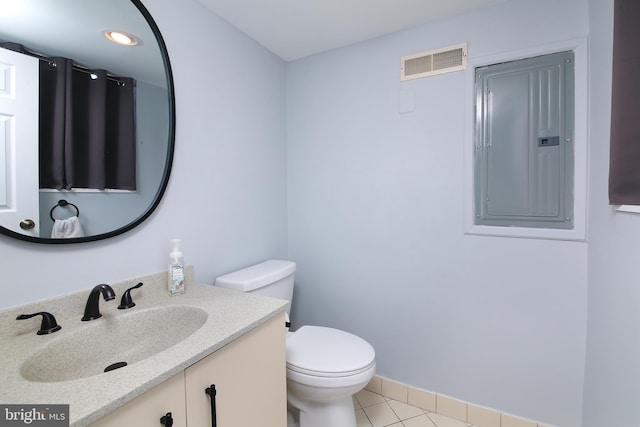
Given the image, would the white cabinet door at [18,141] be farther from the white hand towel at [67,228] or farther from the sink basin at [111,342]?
the sink basin at [111,342]

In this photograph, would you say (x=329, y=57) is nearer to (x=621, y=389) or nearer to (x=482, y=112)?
(x=482, y=112)

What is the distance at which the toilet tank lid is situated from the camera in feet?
4.67

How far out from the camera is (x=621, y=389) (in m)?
0.95

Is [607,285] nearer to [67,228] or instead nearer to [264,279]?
[264,279]

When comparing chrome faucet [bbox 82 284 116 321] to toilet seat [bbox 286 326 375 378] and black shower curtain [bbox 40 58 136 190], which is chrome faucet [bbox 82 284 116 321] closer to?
black shower curtain [bbox 40 58 136 190]

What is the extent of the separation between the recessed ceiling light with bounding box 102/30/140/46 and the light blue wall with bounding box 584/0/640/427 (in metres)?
1.81

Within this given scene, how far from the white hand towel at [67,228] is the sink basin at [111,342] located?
1.00 feet

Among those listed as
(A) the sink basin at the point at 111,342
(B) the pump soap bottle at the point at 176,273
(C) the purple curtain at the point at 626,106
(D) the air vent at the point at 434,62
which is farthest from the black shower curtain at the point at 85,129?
(C) the purple curtain at the point at 626,106

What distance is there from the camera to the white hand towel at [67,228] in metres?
0.97

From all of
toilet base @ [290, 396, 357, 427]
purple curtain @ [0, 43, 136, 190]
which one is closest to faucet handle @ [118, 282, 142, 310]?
purple curtain @ [0, 43, 136, 190]

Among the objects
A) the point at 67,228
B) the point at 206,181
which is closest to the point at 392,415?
the point at 206,181

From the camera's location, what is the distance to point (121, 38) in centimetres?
115

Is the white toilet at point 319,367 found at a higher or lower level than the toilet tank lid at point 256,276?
lower

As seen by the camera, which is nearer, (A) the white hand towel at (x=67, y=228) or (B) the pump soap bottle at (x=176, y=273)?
(A) the white hand towel at (x=67, y=228)
